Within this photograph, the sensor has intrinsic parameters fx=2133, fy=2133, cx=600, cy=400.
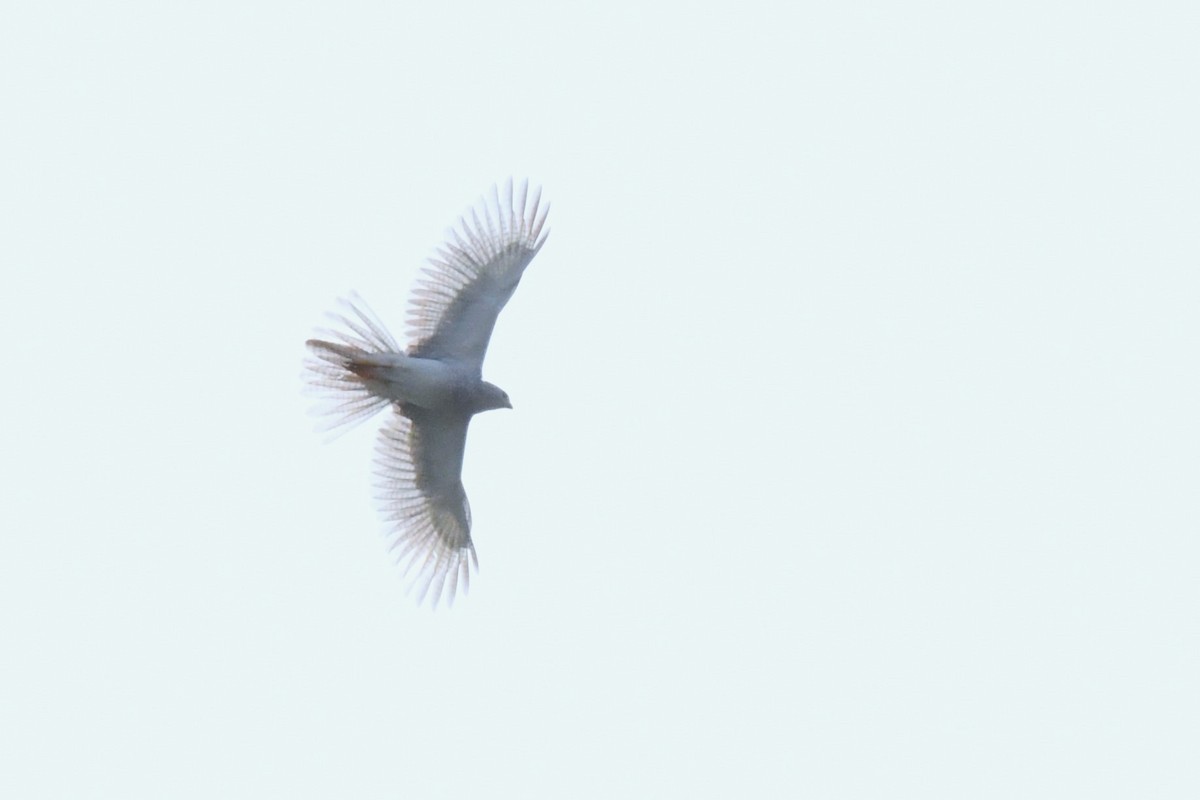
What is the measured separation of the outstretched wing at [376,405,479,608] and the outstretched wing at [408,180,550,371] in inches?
22.6

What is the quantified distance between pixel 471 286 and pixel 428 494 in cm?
183

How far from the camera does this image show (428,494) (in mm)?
16797

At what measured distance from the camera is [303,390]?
15695 millimetres

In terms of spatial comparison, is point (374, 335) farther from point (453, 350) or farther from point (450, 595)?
point (450, 595)

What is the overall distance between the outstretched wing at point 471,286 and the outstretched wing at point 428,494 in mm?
574

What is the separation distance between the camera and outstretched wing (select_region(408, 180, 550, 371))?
15977mm

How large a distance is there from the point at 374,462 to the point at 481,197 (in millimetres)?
2254

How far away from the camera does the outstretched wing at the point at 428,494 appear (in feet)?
54.0

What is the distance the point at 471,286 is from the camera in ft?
52.5

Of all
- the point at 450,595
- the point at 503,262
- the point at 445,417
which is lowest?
the point at 450,595

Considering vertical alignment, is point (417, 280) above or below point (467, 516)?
above

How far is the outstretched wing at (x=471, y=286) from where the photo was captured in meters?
16.0

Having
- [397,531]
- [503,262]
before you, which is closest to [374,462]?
[397,531]

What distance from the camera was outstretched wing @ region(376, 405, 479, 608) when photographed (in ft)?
54.0
